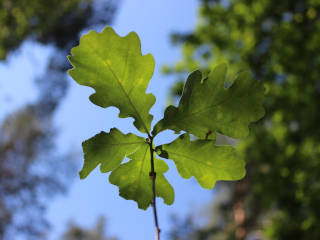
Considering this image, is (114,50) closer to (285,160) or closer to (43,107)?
(285,160)

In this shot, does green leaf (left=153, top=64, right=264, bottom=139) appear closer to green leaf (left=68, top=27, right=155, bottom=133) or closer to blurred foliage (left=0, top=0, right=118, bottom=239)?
green leaf (left=68, top=27, right=155, bottom=133)

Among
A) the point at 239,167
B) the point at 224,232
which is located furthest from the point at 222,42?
the point at 224,232

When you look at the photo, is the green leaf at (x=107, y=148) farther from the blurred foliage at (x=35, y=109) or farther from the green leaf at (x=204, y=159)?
the blurred foliage at (x=35, y=109)

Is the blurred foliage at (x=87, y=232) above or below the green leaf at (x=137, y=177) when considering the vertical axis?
above

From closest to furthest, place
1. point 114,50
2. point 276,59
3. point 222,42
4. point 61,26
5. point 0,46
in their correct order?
point 114,50
point 276,59
point 222,42
point 0,46
point 61,26

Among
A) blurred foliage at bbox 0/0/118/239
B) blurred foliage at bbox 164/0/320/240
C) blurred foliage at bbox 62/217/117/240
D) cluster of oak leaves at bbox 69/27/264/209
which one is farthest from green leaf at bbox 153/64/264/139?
blurred foliage at bbox 62/217/117/240

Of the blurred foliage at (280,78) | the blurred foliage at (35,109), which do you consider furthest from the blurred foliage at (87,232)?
the blurred foliage at (280,78)
